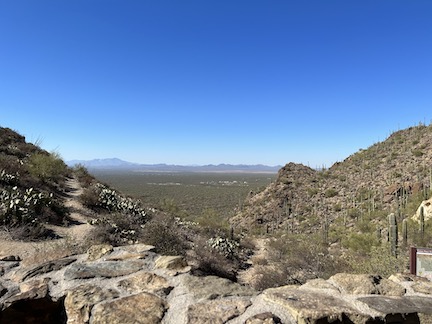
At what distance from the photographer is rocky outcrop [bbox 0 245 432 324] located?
2.57 metres

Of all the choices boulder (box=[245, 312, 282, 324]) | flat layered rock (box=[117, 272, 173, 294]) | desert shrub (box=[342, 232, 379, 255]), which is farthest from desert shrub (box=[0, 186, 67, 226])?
desert shrub (box=[342, 232, 379, 255])

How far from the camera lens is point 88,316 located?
2.67 metres

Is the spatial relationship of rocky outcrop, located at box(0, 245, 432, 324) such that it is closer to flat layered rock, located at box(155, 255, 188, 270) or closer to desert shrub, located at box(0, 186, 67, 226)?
flat layered rock, located at box(155, 255, 188, 270)

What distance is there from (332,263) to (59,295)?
9.40 m

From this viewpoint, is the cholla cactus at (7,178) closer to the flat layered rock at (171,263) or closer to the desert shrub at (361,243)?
the flat layered rock at (171,263)

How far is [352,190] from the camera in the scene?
24859 millimetres

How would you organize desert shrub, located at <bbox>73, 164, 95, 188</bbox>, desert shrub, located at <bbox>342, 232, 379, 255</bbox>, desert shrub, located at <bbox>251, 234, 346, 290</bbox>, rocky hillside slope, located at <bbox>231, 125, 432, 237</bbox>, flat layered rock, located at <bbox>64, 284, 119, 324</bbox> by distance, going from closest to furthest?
flat layered rock, located at <bbox>64, 284, 119, 324</bbox>, desert shrub, located at <bbox>251, 234, 346, 290</bbox>, desert shrub, located at <bbox>342, 232, 379, 255</bbox>, desert shrub, located at <bbox>73, 164, 95, 188</bbox>, rocky hillside slope, located at <bbox>231, 125, 432, 237</bbox>

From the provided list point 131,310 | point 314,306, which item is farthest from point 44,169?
point 314,306

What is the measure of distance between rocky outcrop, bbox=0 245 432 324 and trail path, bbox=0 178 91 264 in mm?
655

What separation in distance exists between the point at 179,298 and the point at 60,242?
→ 15.6 ft

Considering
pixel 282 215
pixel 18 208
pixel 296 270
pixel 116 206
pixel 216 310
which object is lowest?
pixel 282 215

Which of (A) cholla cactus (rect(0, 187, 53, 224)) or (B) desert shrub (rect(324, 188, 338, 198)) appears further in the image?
(B) desert shrub (rect(324, 188, 338, 198))

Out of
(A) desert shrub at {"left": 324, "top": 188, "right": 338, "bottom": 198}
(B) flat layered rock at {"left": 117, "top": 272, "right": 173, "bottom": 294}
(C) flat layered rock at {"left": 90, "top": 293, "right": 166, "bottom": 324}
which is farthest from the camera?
(A) desert shrub at {"left": 324, "top": 188, "right": 338, "bottom": 198}

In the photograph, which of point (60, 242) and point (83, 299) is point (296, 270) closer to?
point (60, 242)
